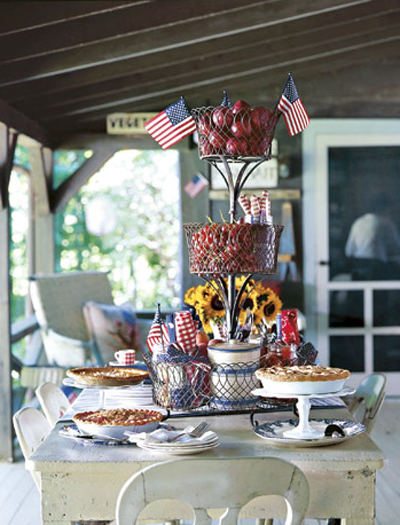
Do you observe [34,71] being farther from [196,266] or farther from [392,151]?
[392,151]

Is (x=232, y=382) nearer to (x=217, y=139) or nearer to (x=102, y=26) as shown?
(x=217, y=139)

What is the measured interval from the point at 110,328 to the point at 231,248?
3079mm

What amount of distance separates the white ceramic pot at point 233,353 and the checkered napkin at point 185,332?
0.38ft

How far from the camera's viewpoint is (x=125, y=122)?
19.5 ft

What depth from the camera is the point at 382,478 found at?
4.13 metres

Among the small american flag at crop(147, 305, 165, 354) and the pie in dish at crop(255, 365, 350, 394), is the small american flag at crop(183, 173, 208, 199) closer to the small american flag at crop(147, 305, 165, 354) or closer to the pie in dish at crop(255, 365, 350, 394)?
the small american flag at crop(147, 305, 165, 354)

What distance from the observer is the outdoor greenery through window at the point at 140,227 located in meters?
9.73

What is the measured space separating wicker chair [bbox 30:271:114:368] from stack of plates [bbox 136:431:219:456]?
3247mm

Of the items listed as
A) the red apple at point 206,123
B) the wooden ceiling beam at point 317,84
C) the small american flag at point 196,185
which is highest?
the wooden ceiling beam at point 317,84

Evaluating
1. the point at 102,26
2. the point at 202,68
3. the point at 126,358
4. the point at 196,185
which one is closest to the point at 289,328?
the point at 126,358

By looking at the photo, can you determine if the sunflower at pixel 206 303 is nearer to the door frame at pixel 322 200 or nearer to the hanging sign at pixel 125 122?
the hanging sign at pixel 125 122

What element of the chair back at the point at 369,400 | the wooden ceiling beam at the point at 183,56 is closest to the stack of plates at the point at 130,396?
the chair back at the point at 369,400

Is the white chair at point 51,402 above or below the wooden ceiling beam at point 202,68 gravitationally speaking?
below

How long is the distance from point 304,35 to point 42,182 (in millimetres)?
2208
